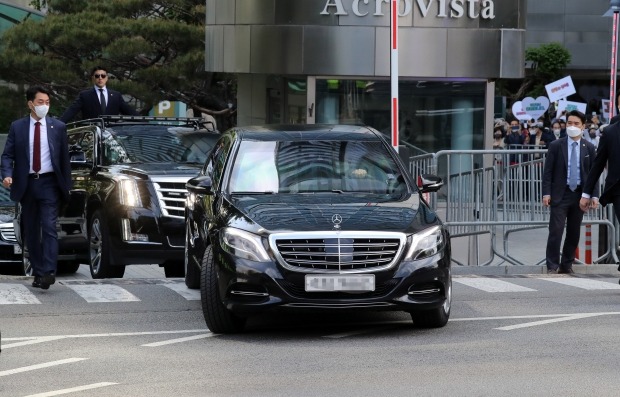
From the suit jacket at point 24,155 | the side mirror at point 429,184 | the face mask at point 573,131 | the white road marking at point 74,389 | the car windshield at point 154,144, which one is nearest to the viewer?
the white road marking at point 74,389

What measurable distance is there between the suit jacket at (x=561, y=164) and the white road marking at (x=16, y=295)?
585cm

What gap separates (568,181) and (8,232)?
312 inches

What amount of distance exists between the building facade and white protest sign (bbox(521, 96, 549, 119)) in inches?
578

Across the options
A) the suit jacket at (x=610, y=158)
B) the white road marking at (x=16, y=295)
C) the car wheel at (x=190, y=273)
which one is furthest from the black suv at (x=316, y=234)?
the suit jacket at (x=610, y=158)

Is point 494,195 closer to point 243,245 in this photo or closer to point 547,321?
point 547,321

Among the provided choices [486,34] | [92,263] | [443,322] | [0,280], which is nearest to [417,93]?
[486,34]

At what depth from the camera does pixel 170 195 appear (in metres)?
15.3

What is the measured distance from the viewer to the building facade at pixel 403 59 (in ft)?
79.7

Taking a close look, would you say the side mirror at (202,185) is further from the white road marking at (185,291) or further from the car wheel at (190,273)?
the white road marking at (185,291)

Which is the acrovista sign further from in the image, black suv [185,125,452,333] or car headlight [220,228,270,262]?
car headlight [220,228,270,262]

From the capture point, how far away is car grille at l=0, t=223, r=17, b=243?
66.1 feet

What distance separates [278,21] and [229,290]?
14.4 m

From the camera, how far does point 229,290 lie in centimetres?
1056

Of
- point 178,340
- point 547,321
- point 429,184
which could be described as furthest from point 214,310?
point 547,321
